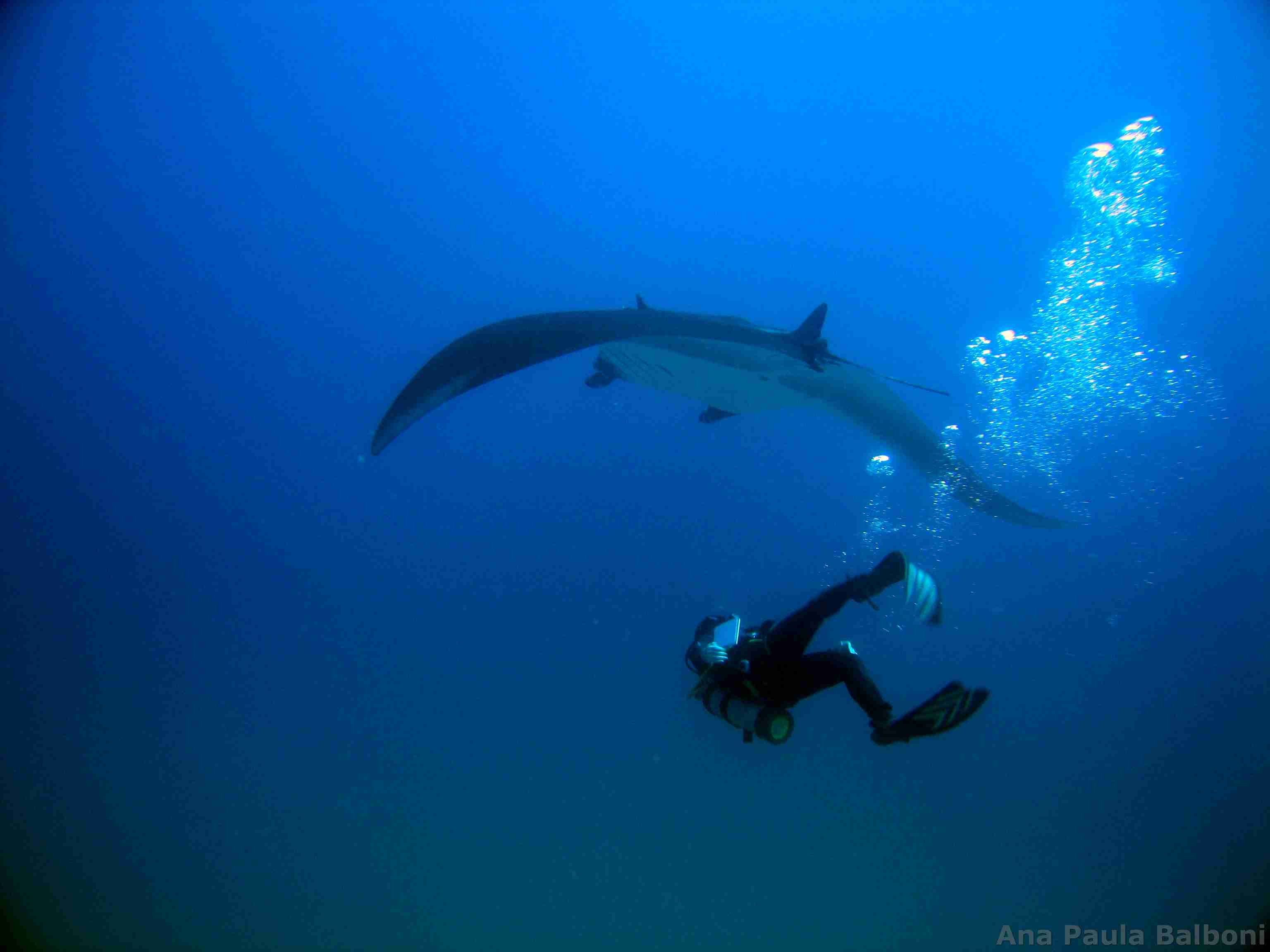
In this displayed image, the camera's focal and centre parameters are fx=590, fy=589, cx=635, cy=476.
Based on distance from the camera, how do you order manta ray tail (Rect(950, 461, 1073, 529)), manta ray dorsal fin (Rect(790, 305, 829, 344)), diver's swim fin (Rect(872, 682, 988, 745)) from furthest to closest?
manta ray tail (Rect(950, 461, 1073, 529)), manta ray dorsal fin (Rect(790, 305, 829, 344)), diver's swim fin (Rect(872, 682, 988, 745))

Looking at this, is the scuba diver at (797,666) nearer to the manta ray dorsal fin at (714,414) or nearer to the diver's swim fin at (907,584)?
the diver's swim fin at (907,584)

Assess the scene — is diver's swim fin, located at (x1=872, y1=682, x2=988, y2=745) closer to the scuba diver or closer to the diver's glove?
the scuba diver

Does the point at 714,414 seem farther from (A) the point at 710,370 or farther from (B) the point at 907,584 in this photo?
(B) the point at 907,584

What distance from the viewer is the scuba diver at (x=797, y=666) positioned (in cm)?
321

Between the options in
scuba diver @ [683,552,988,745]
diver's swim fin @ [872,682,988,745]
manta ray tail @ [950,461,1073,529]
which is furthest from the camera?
manta ray tail @ [950,461,1073,529]

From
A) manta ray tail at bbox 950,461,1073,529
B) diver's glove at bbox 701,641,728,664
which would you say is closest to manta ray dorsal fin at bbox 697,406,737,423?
manta ray tail at bbox 950,461,1073,529

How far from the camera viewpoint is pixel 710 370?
561 cm

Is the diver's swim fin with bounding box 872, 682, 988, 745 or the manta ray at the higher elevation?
the manta ray

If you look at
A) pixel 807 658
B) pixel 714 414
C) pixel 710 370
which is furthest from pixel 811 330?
pixel 807 658

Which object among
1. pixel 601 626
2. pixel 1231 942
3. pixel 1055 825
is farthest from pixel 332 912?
pixel 1055 825

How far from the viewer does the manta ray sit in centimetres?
397

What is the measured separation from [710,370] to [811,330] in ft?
3.26

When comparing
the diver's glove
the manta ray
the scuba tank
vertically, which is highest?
the manta ray

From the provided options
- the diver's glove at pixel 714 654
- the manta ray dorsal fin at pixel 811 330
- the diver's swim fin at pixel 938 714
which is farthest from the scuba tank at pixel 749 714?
the manta ray dorsal fin at pixel 811 330
